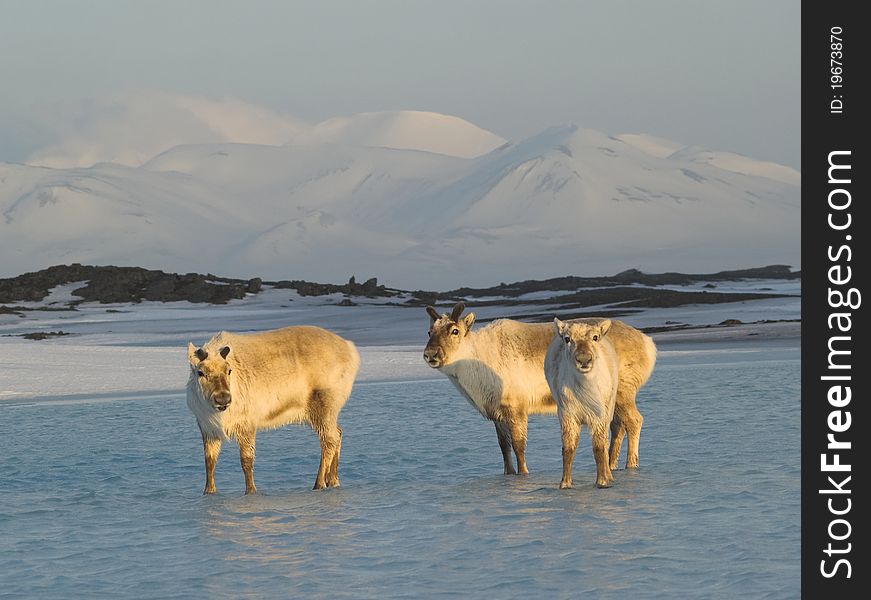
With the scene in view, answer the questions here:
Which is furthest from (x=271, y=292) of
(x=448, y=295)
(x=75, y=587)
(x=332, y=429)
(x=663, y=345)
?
(x=75, y=587)

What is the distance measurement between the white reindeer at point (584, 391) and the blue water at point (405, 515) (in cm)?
39

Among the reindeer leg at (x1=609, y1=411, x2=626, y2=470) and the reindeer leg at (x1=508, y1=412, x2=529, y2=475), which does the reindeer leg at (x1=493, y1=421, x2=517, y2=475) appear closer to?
the reindeer leg at (x1=508, y1=412, x2=529, y2=475)

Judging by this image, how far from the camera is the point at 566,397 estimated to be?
14.2 m

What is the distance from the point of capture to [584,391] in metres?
14.1

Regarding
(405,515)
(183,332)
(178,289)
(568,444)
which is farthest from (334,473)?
(178,289)

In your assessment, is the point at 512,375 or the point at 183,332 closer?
the point at 512,375

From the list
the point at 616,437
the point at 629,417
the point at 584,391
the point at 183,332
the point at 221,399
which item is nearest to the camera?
the point at 221,399

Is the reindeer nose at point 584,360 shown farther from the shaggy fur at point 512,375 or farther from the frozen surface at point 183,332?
the frozen surface at point 183,332

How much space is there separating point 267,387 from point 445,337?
224 cm

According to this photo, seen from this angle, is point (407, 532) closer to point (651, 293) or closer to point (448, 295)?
point (651, 293)

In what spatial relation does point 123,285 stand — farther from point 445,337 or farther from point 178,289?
point 445,337

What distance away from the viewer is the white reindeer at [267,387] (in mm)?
14242

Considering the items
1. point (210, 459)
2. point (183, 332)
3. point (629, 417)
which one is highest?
point (183, 332)

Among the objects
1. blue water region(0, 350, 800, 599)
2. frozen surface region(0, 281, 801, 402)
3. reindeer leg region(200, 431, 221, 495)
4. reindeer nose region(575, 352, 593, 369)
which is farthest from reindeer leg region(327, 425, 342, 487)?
frozen surface region(0, 281, 801, 402)
